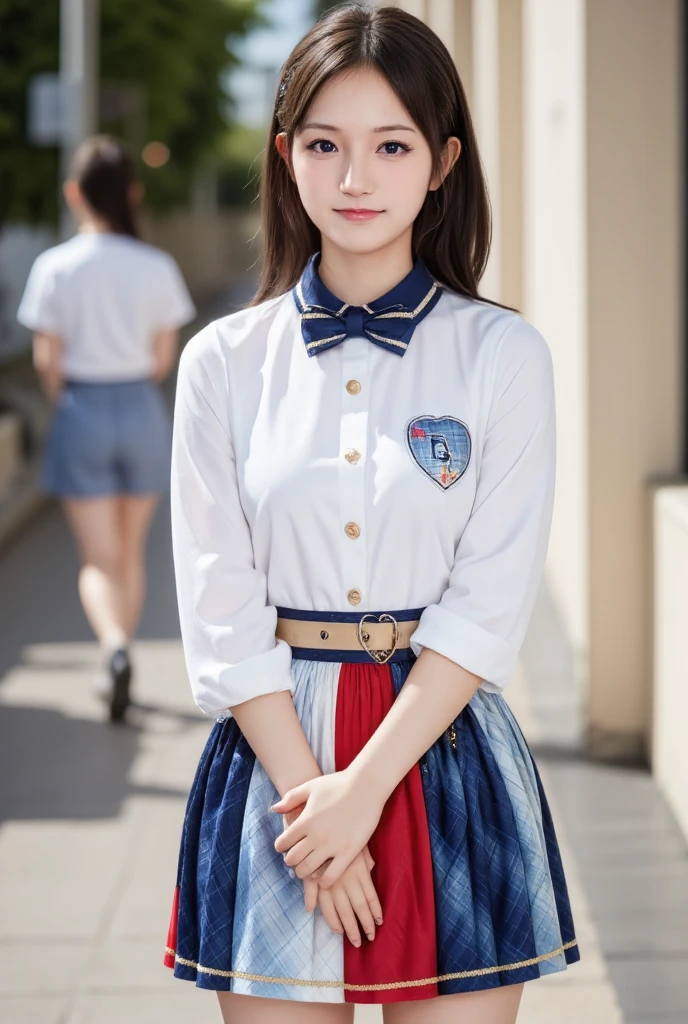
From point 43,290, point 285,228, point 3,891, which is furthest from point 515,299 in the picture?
point 285,228

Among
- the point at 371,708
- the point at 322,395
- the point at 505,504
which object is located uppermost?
the point at 322,395

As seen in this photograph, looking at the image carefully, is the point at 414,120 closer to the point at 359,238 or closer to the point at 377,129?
the point at 377,129

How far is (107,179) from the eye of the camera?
19.3 feet

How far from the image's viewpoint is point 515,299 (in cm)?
966

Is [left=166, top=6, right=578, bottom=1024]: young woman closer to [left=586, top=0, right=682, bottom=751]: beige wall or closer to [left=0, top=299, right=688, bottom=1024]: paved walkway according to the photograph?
[left=0, top=299, right=688, bottom=1024]: paved walkway

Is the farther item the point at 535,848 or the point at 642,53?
the point at 642,53

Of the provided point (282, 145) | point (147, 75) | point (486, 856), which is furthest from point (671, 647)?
point (147, 75)

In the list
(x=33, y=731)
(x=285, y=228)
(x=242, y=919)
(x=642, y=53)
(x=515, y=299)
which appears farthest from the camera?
(x=515, y=299)

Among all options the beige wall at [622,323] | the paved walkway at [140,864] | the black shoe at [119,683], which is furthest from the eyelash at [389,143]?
the black shoe at [119,683]

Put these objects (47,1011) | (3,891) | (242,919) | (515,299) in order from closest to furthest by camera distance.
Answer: (242,919) < (47,1011) < (3,891) < (515,299)

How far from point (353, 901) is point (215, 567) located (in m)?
0.49

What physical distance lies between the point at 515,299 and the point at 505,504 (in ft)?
25.3

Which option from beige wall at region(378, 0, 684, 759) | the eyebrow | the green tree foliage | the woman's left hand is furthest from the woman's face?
the green tree foliage

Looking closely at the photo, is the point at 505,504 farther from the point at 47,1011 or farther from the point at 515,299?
the point at 515,299
